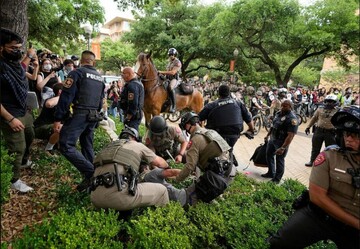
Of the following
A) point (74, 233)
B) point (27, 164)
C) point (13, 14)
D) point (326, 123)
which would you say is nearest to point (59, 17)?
point (13, 14)

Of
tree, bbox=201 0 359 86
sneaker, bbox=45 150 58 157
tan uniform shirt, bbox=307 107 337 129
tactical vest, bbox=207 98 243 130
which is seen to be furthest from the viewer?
tree, bbox=201 0 359 86

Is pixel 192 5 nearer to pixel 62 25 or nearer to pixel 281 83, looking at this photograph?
pixel 281 83

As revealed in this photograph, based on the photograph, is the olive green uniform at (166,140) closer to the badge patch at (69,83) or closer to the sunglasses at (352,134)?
the badge patch at (69,83)

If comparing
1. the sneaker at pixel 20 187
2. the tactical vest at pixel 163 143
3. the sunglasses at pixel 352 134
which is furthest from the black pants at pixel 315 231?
the sneaker at pixel 20 187

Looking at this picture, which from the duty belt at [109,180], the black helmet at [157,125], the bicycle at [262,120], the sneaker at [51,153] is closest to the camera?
the duty belt at [109,180]

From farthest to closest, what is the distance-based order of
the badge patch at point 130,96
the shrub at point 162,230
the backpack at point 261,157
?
1. the backpack at point 261,157
2. the badge patch at point 130,96
3. the shrub at point 162,230

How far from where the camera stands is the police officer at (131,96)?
5.27 m

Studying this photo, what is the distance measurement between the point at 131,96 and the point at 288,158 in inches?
212

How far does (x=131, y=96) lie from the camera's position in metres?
5.25

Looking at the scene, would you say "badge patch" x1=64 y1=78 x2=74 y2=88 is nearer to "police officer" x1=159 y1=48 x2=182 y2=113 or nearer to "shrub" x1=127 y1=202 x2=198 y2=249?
"shrub" x1=127 y1=202 x2=198 y2=249

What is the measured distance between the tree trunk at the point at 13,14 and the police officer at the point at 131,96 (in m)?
1.89

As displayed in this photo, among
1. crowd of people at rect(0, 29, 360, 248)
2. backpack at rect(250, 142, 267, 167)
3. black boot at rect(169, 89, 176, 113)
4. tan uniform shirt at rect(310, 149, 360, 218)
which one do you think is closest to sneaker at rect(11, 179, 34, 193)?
crowd of people at rect(0, 29, 360, 248)

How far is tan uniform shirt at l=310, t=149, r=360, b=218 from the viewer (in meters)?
2.38

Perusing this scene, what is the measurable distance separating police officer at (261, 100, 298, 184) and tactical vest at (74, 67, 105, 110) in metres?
3.58
